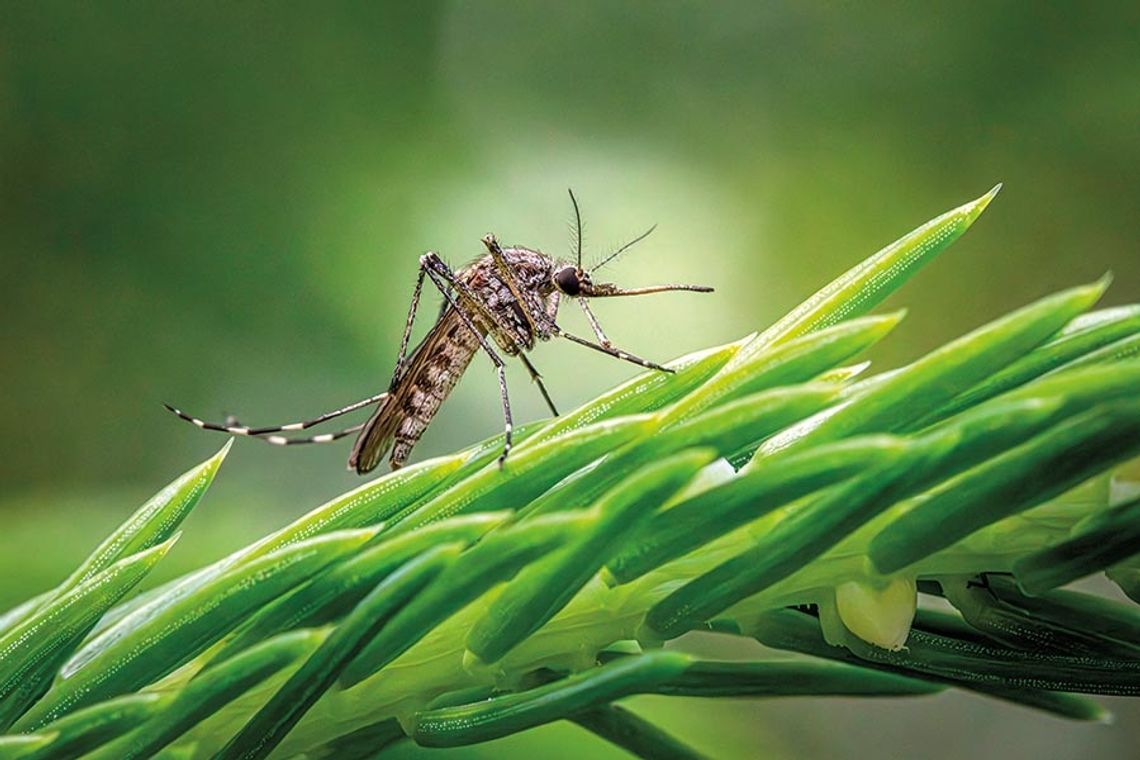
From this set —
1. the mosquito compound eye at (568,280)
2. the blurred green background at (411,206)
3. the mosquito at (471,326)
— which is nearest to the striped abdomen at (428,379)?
the mosquito at (471,326)

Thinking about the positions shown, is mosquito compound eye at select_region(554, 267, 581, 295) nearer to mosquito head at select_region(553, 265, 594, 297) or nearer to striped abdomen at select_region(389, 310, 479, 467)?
mosquito head at select_region(553, 265, 594, 297)

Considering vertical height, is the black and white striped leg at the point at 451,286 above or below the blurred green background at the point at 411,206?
below

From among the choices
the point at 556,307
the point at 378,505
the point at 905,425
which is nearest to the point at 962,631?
the point at 905,425

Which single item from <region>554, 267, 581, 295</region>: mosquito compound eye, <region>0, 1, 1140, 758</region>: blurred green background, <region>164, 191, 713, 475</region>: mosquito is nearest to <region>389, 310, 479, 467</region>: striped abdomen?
<region>164, 191, 713, 475</region>: mosquito

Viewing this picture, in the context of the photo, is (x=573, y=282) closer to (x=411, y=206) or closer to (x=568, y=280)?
(x=568, y=280)

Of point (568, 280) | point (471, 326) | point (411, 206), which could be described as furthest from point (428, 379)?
point (411, 206)

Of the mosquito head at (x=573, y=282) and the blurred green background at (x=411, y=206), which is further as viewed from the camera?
the blurred green background at (x=411, y=206)

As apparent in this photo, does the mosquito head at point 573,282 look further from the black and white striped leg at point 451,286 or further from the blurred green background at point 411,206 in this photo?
the blurred green background at point 411,206
